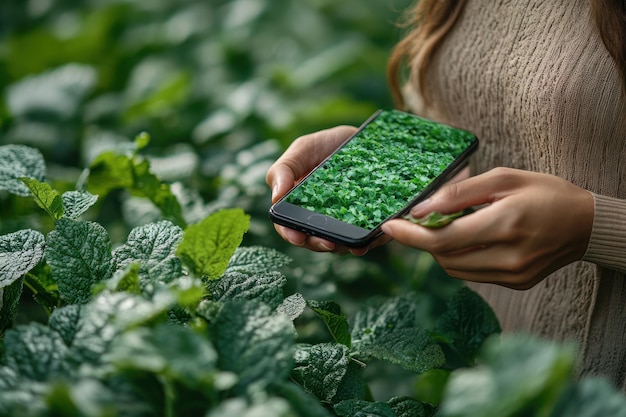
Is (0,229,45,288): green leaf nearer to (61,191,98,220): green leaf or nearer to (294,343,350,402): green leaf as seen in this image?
(61,191,98,220): green leaf

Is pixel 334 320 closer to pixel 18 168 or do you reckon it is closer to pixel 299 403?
pixel 299 403

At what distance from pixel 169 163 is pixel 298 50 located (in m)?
1.01

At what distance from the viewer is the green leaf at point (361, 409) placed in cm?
62

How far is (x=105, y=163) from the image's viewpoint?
97 centimetres

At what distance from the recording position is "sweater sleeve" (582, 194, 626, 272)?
0.70 meters

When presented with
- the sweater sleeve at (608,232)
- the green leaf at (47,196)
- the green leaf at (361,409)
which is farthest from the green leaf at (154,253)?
the sweater sleeve at (608,232)

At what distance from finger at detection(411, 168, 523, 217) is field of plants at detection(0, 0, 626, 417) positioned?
162 mm

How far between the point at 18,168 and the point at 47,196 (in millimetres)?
132

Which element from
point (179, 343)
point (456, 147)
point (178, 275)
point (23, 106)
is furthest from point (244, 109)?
point (179, 343)

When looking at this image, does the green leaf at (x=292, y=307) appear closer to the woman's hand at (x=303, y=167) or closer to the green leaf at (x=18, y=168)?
the woman's hand at (x=303, y=167)

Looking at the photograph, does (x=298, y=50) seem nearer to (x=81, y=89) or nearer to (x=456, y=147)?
(x=81, y=89)

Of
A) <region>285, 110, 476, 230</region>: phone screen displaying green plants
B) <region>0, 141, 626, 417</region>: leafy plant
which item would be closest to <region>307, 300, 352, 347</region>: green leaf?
<region>0, 141, 626, 417</region>: leafy plant

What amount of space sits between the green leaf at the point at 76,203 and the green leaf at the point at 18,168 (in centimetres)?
9

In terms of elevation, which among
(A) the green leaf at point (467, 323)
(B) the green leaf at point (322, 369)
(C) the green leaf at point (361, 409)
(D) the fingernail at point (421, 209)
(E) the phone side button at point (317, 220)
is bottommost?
(A) the green leaf at point (467, 323)
